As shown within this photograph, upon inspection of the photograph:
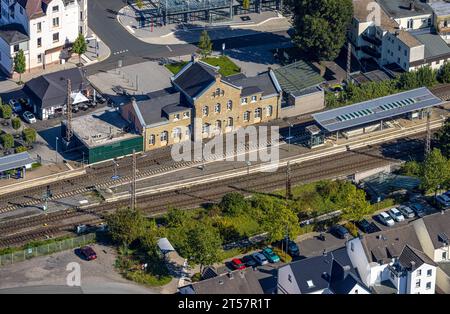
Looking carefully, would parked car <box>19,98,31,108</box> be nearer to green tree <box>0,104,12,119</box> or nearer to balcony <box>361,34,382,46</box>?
green tree <box>0,104,12,119</box>

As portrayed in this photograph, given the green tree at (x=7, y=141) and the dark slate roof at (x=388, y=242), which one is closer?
the dark slate roof at (x=388, y=242)

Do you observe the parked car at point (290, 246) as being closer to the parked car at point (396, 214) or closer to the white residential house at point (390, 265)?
the white residential house at point (390, 265)

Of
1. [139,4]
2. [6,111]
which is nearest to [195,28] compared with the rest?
[139,4]

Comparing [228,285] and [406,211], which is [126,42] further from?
[228,285]

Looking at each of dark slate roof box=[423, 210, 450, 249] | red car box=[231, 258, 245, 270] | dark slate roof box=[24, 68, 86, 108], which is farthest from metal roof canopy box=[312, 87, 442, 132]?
dark slate roof box=[24, 68, 86, 108]

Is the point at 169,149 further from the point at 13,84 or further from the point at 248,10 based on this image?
the point at 248,10

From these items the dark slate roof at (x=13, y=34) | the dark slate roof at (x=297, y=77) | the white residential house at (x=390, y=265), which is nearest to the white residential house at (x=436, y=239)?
the white residential house at (x=390, y=265)

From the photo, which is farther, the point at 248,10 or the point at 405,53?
the point at 248,10

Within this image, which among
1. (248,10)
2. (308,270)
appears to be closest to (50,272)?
(308,270)
